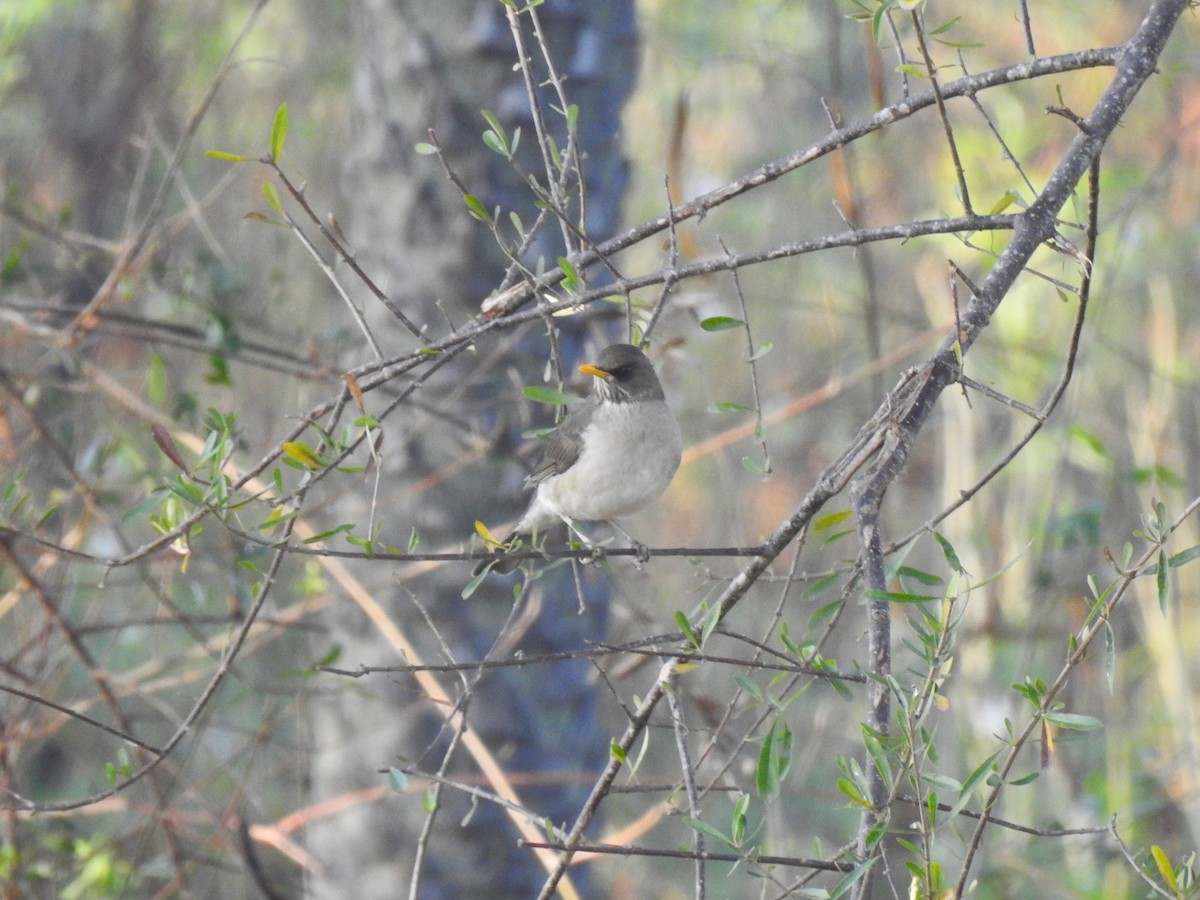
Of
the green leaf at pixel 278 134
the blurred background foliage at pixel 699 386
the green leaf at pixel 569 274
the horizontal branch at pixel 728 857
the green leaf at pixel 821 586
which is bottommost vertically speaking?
the blurred background foliage at pixel 699 386

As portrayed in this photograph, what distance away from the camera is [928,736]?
1901 millimetres

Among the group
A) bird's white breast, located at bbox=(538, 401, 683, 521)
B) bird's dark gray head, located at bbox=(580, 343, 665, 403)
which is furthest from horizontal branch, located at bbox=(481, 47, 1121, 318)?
bird's dark gray head, located at bbox=(580, 343, 665, 403)

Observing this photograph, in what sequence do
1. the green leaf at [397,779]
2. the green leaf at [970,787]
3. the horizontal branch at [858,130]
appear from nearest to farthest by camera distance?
1. the green leaf at [970,787]
2. the horizontal branch at [858,130]
3. the green leaf at [397,779]

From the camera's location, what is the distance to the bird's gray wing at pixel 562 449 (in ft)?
13.8

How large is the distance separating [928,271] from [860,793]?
6.21 metres

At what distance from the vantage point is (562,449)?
424cm

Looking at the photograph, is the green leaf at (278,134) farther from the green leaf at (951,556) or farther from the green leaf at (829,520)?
the green leaf at (951,556)

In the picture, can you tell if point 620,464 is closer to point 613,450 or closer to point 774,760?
point 613,450

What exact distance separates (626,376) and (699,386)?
242 inches

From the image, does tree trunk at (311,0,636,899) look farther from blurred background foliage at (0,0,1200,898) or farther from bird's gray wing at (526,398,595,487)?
bird's gray wing at (526,398,595,487)

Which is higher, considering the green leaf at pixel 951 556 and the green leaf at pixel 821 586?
the green leaf at pixel 951 556

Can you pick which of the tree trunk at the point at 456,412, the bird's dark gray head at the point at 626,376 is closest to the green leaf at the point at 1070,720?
the bird's dark gray head at the point at 626,376

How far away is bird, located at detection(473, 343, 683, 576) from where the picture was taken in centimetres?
395

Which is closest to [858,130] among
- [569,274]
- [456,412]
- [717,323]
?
[717,323]
